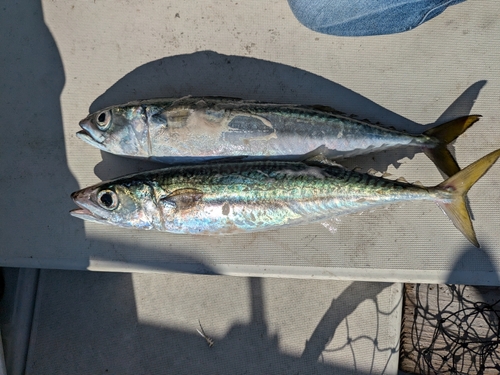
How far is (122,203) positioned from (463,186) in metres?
1.80

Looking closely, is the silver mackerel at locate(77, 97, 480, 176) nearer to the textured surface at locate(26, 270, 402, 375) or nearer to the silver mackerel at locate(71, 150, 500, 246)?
the silver mackerel at locate(71, 150, 500, 246)

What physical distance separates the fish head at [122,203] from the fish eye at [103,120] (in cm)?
34

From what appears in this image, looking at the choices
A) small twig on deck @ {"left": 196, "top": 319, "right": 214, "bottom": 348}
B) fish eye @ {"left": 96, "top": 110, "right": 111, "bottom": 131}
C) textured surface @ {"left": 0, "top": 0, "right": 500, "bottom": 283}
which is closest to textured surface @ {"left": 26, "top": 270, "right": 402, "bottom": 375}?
small twig on deck @ {"left": 196, "top": 319, "right": 214, "bottom": 348}

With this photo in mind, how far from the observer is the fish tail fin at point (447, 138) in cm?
188

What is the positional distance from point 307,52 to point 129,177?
1328 mm

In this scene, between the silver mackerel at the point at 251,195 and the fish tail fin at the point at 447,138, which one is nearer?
the silver mackerel at the point at 251,195

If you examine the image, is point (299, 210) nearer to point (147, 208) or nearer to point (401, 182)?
point (401, 182)

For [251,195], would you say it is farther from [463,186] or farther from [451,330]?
[451,330]

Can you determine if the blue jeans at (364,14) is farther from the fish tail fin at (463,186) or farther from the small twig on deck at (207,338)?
the small twig on deck at (207,338)

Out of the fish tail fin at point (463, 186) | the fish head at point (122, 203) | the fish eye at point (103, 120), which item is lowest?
the fish head at point (122, 203)

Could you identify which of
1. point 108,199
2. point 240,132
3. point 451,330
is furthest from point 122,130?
point 451,330

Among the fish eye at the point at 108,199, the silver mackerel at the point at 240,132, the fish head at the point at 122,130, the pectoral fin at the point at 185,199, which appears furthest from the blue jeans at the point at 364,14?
the fish eye at the point at 108,199

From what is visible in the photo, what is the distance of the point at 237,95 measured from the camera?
2.12 meters

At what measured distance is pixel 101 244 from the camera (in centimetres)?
212
